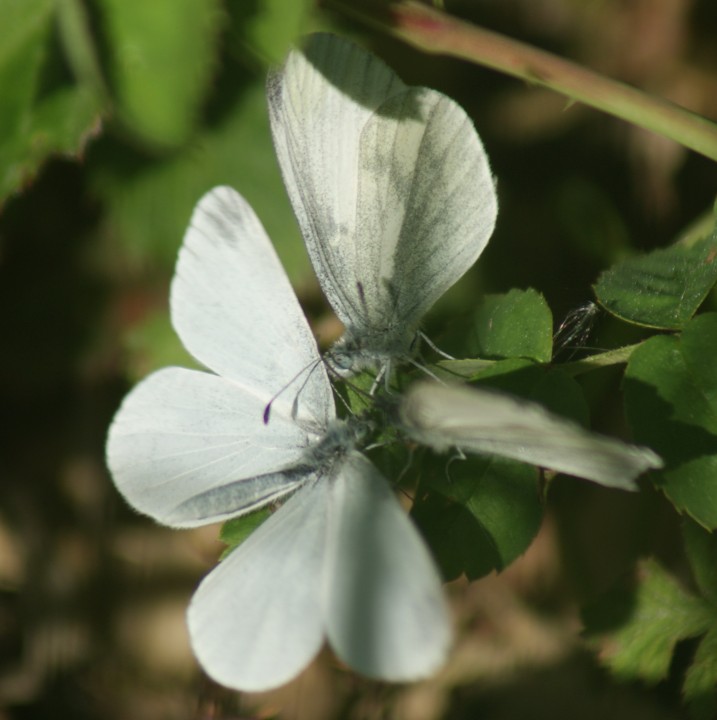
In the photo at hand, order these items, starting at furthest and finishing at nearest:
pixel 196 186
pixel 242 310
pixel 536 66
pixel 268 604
→ 1. pixel 196 186
2. pixel 536 66
3. pixel 242 310
4. pixel 268 604

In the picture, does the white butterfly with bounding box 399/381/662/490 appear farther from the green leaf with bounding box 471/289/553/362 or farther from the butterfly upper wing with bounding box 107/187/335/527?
the butterfly upper wing with bounding box 107/187/335/527

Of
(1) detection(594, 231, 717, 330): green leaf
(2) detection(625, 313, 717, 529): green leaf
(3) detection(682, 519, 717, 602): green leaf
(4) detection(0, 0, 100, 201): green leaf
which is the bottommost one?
(3) detection(682, 519, 717, 602): green leaf

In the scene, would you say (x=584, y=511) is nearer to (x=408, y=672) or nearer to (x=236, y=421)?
(x=236, y=421)

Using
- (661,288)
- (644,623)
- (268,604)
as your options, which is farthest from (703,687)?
(268,604)

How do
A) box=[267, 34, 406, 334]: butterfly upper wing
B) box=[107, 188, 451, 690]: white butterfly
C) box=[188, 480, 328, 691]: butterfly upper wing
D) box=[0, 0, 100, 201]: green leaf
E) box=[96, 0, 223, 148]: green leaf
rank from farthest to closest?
1. box=[0, 0, 100, 201]: green leaf
2. box=[96, 0, 223, 148]: green leaf
3. box=[267, 34, 406, 334]: butterfly upper wing
4. box=[188, 480, 328, 691]: butterfly upper wing
5. box=[107, 188, 451, 690]: white butterfly

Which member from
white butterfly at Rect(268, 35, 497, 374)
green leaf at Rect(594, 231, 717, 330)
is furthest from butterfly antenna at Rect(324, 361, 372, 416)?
green leaf at Rect(594, 231, 717, 330)

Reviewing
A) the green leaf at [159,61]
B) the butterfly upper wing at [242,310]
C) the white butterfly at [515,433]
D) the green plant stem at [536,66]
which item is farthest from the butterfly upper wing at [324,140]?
the white butterfly at [515,433]

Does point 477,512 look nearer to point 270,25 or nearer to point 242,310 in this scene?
point 242,310
